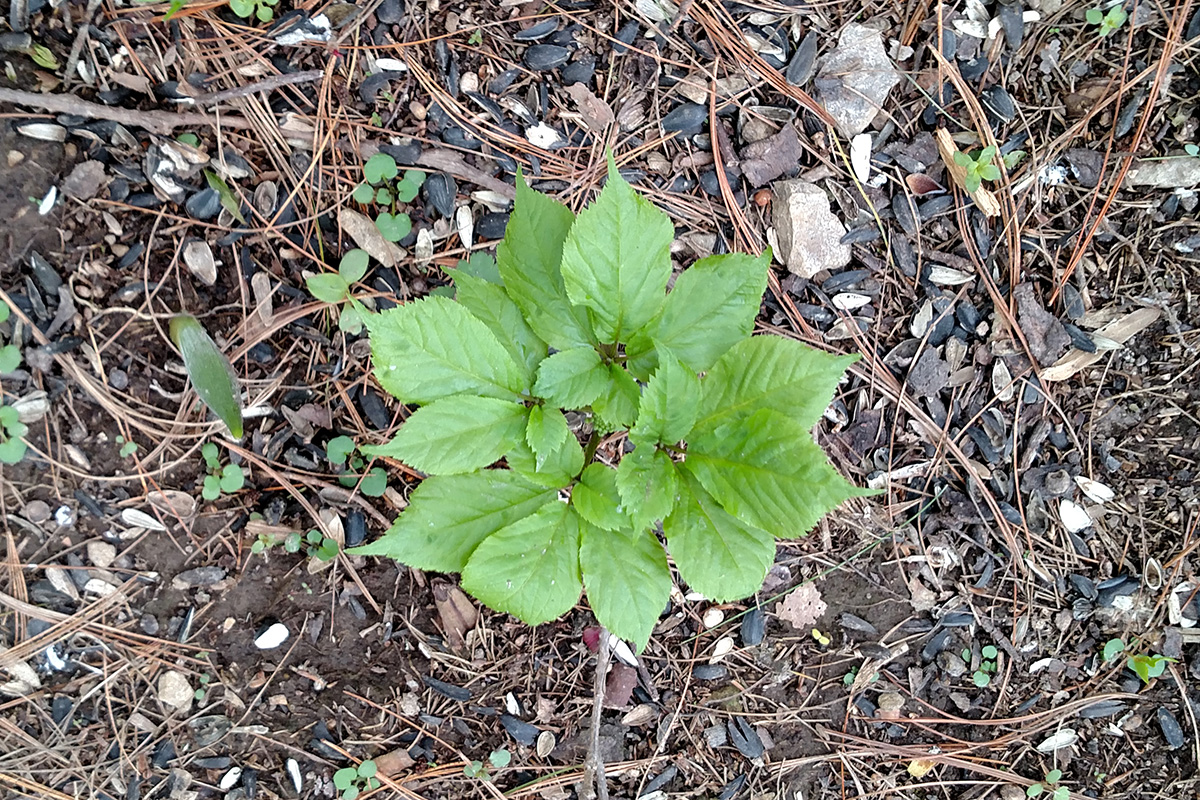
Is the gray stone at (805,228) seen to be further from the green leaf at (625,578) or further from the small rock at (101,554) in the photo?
the small rock at (101,554)

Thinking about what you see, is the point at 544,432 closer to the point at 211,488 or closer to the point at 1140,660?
the point at 211,488

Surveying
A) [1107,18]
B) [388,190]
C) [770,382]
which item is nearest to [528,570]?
[770,382]

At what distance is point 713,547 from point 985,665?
155cm

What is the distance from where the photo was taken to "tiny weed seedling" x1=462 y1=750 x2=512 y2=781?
236cm

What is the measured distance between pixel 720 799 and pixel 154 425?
2.08 m

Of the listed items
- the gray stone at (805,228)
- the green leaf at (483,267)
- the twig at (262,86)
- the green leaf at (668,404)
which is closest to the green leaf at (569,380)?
the green leaf at (668,404)

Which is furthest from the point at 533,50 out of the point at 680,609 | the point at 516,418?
the point at 680,609

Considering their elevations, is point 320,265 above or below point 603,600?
above

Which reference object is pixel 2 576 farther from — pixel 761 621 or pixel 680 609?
pixel 761 621

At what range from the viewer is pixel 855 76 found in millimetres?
2316

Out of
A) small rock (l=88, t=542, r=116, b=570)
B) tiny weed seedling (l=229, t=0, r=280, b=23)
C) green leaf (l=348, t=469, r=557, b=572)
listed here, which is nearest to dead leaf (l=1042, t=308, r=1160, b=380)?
green leaf (l=348, t=469, r=557, b=572)

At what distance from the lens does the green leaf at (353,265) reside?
2215 mm

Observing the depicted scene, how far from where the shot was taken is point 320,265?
2264 millimetres

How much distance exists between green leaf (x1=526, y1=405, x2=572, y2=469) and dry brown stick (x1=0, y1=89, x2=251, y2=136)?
1397 millimetres
